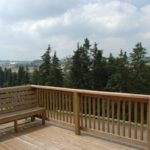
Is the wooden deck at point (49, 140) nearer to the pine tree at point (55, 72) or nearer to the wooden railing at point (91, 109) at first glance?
the wooden railing at point (91, 109)

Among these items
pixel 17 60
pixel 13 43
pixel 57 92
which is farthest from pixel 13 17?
pixel 17 60

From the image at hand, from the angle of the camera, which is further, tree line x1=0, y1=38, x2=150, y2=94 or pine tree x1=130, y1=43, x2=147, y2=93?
pine tree x1=130, y1=43, x2=147, y2=93

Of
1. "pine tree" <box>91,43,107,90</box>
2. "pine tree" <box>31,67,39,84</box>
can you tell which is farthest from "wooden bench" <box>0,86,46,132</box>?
"pine tree" <box>91,43,107,90</box>

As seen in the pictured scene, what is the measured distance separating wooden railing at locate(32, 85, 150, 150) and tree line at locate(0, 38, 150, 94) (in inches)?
761

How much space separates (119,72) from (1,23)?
18.7 m

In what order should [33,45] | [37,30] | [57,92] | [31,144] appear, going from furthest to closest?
[33,45]
[37,30]
[57,92]
[31,144]

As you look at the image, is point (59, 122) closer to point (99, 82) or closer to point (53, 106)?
point (53, 106)

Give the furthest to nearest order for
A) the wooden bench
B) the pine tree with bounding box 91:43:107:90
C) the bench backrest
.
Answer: the pine tree with bounding box 91:43:107:90 → the bench backrest → the wooden bench

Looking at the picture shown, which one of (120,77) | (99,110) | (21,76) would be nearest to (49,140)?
(99,110)

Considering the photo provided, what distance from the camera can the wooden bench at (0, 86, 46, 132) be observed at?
4.57 meters

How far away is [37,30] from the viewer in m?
10.7

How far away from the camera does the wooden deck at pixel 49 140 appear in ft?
12.4

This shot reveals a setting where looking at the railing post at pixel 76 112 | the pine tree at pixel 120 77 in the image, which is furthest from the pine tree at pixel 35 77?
the railing post at pixel 76 112

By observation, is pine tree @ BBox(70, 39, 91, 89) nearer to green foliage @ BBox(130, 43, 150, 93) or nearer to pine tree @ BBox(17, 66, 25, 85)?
green foliage @ BBox(130, 43, 150, 93)
